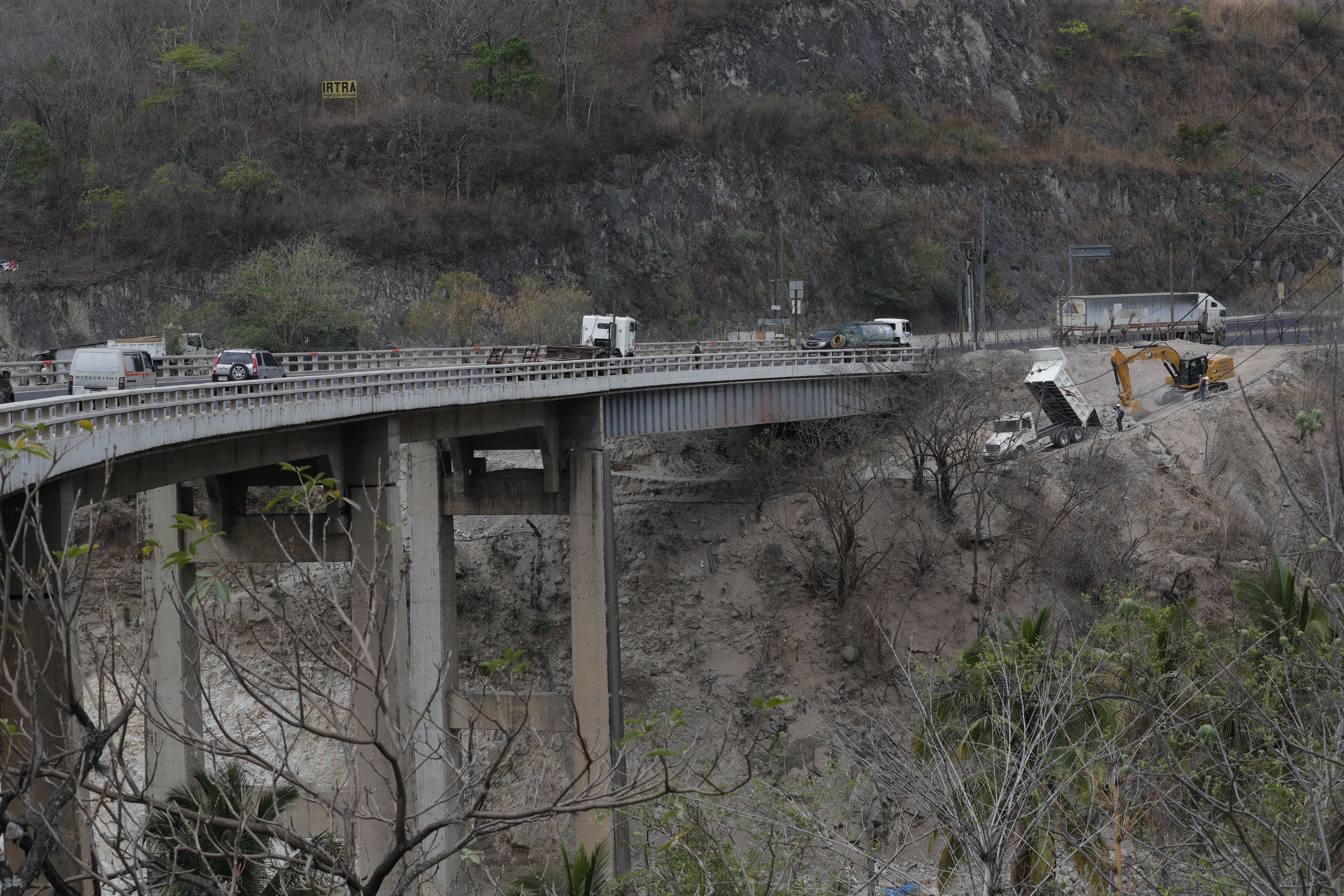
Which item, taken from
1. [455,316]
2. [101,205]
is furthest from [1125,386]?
[101,205]

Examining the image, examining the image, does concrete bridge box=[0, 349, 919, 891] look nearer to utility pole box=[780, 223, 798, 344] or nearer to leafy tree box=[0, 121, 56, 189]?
utility pole box=[780, 223, 798, 344]

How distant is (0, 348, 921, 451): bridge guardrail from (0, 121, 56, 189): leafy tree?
Answer: 45218 millimetres

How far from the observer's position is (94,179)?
69188 mm

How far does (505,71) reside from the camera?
3000 inches

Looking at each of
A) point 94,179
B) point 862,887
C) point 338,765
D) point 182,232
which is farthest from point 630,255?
point 862,887

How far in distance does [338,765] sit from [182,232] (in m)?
41.2

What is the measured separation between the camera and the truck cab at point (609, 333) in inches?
1738

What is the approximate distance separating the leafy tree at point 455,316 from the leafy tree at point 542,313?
1013 mm

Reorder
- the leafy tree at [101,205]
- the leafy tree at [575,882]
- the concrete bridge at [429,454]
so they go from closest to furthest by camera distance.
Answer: the leafy tree at [575,882], the concrete bridge at [429,454], the leafy tree at [101,205]

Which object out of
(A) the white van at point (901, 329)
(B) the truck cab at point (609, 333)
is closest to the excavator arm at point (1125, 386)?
(A) the white van at point (901, 329)

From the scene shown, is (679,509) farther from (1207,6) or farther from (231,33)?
(1207,6)

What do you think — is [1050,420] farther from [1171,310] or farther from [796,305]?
[1171,310]

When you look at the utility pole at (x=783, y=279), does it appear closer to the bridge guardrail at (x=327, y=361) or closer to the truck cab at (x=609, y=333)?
the bridge guardrail at (x=327, y=361)

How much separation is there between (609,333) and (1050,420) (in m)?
17.5
